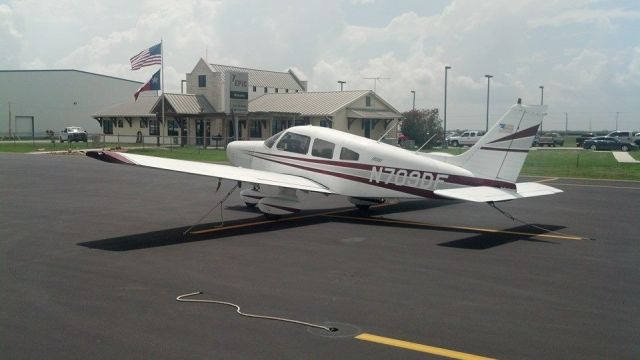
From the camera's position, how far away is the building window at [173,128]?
190 feet

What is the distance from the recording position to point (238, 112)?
47.6 m

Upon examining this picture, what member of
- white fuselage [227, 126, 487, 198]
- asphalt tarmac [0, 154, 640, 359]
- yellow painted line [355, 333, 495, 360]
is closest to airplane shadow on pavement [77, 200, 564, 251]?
asphalt tarmac [0, 154, 640, 359]

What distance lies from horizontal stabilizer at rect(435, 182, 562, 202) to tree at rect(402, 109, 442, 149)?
4442 cm

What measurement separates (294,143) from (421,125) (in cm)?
4532

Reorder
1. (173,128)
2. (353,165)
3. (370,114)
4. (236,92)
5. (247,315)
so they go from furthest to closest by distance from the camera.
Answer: (173,128) → (370,114) → (236,92) → (353,165) → (247,315)

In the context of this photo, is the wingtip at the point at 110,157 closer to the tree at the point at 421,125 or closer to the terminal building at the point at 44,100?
the tree at the point at 421,125

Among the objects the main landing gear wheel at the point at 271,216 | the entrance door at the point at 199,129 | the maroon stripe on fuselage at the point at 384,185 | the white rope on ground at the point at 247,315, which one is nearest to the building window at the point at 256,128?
the entrance door at the point at 199,129

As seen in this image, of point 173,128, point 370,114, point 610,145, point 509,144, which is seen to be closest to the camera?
point 509,144

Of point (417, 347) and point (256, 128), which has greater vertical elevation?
point (256, 128)

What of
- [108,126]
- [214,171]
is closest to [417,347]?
[214,171]

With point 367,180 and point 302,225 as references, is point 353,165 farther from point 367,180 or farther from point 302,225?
point 302,225

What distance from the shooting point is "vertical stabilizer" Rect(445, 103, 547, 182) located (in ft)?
41.9

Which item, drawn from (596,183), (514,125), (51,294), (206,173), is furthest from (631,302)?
(596,183)

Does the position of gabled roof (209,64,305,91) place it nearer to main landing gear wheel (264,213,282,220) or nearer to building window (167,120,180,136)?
building window (167,120,180,136)
